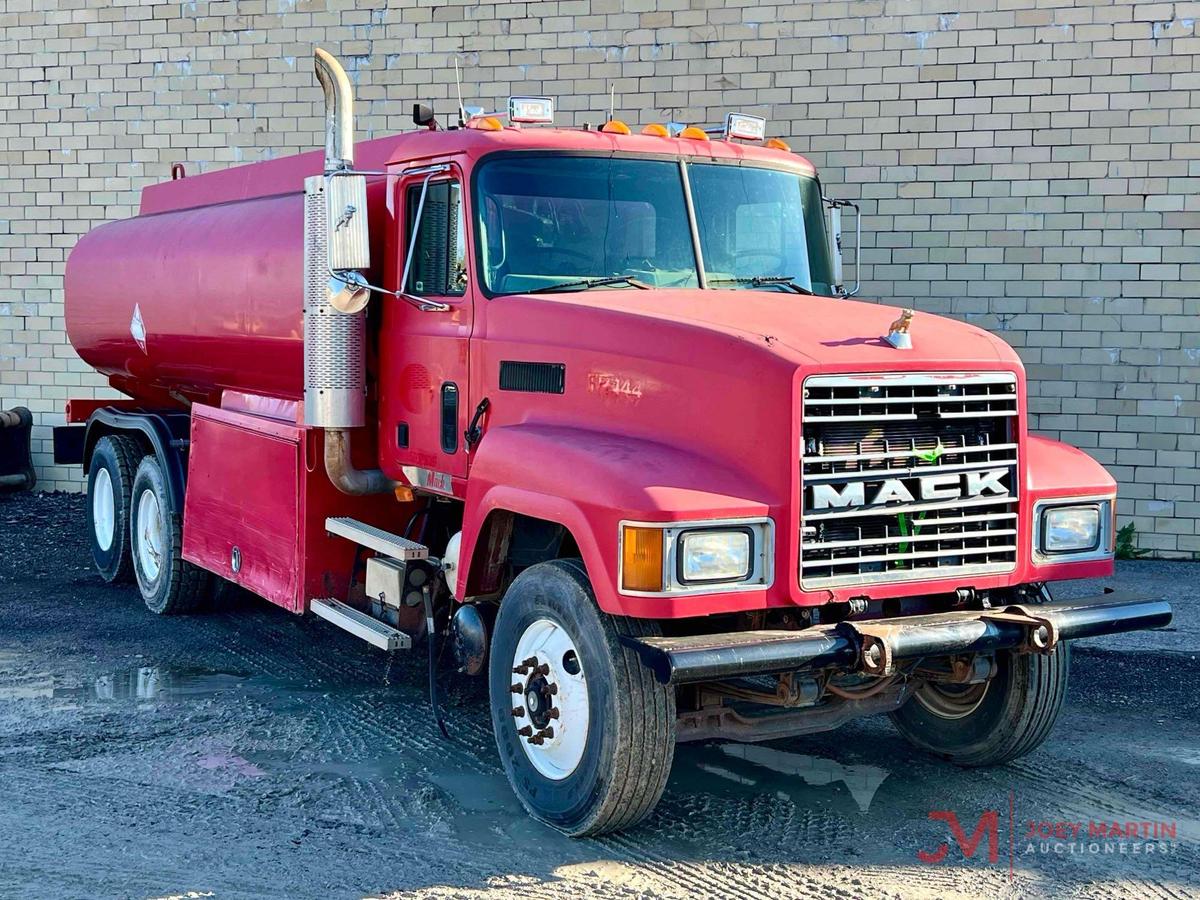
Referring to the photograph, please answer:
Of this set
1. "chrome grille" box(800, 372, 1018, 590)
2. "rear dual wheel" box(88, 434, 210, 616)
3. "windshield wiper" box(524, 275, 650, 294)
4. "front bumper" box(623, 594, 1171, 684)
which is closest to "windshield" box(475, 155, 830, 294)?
"windshield wiper" box(524, 275, 650, 294)

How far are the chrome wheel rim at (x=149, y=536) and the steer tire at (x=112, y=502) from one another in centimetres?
12

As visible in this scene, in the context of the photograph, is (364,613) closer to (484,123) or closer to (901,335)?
(484,123)

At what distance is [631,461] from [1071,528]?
1876mm

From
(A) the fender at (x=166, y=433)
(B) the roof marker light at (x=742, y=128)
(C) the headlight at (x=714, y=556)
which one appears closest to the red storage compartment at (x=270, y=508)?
(A) the fender at (x=166, y=433)

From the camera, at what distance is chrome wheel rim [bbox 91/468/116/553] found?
9.94 meters

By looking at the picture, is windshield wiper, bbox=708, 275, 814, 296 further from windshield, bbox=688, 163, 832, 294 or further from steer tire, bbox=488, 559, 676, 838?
steer tire, bbox=488, 559, 676, 838

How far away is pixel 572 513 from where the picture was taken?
4895mm

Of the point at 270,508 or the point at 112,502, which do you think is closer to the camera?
the point at 270,508

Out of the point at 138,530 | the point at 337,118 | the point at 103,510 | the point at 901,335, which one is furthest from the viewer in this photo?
the point at 103,510

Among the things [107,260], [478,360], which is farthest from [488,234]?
[107,260]

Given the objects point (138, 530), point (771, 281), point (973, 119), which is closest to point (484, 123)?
point (771, 281)

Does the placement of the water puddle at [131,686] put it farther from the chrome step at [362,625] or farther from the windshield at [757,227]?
the windshield at [757,227]

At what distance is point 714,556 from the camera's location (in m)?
4.70

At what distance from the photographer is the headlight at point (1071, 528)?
541 centimetres
